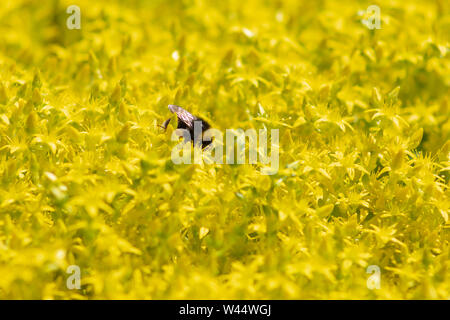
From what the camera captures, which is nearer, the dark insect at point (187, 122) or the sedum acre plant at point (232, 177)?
the sedum acre plant at point (232, 177)

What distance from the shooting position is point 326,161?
1.65 m

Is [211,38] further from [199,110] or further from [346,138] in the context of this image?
[346,138]

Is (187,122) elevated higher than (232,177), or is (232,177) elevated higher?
(187,122)

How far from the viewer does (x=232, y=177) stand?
151cm

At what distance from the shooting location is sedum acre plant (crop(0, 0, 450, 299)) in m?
1.38

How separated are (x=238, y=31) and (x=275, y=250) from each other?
108 centimetres

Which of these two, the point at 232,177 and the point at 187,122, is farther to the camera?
the point at 187,122

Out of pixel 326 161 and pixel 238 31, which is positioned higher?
pixel 238 31

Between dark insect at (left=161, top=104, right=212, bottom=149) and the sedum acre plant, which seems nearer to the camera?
the sedum acre plant

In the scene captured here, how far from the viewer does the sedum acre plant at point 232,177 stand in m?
1.38

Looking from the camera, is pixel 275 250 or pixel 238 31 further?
pixel 238 31
